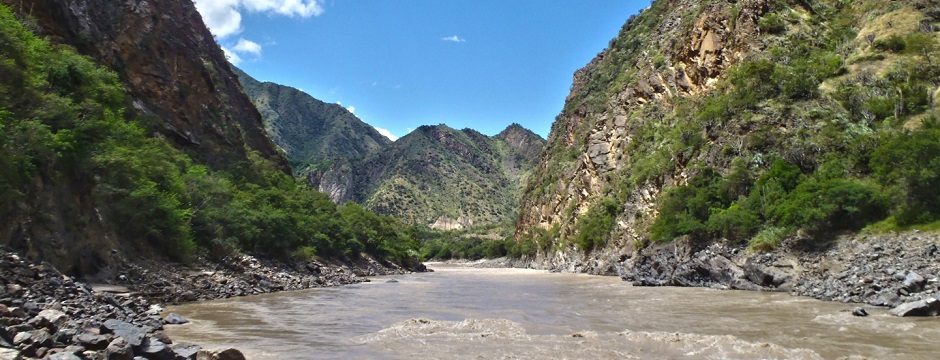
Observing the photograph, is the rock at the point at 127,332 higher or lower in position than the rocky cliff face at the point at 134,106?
lower

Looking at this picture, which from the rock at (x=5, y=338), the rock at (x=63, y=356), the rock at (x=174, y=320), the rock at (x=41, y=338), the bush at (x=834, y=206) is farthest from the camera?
the bush at (x=834, y=206)

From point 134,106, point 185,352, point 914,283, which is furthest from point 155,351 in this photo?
point 134,106

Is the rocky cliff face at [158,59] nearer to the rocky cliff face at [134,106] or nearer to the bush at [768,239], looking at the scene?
the rocky cliff face at [134,106]

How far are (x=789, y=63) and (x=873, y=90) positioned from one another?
8898 mm

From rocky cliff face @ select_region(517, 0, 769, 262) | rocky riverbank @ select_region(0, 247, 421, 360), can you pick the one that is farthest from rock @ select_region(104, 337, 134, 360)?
rocky cliff face @ select_region(517, 0, 769, 262)

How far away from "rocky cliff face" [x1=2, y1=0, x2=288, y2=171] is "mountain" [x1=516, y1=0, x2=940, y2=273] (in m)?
39.7

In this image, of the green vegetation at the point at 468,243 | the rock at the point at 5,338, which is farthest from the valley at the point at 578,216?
the green vegetation at the point at 468,243

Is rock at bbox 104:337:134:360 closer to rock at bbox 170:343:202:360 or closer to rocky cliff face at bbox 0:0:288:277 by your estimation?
rock at bbox 170:343:202:360

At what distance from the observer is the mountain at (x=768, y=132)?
82.2 feet

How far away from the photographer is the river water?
33.3ft

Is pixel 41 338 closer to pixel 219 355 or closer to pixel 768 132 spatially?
pixel 219 355

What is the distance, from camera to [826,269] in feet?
72.0

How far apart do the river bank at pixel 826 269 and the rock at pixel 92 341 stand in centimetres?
1800

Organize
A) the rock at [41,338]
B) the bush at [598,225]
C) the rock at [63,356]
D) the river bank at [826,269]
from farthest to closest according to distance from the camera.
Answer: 1. the bush at [598,225]
2. the river bank at [826,269]
3. the rock at [41,338]
4. the rock at [63,356]
